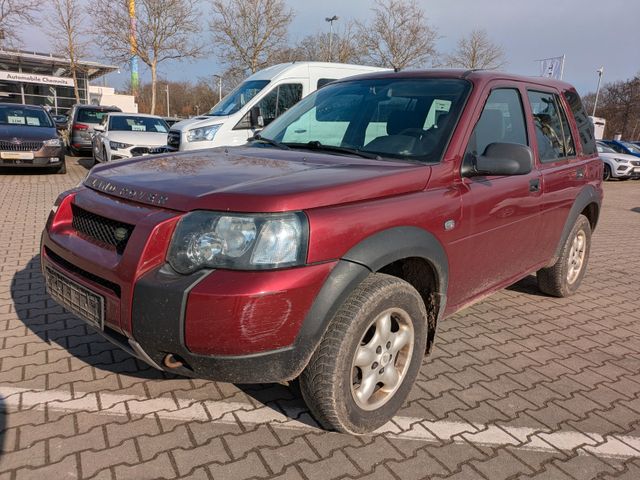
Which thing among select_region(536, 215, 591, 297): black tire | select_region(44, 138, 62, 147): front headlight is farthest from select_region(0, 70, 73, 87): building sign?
select_region(536, 215, 591, 297): black tire

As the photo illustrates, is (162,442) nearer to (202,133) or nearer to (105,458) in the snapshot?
(105,458)

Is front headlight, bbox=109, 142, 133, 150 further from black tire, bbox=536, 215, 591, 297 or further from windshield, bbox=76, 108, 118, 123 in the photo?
black tire, bbox=536, 215, 591, 297

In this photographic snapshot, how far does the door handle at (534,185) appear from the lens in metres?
3.60

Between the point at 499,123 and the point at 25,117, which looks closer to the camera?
the point at 499,123

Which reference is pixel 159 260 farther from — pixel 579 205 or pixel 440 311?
pixel 579 205

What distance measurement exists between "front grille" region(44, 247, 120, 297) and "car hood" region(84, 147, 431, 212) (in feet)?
1.33

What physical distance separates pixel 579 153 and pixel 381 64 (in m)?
22.3

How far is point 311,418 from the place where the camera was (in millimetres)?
2742

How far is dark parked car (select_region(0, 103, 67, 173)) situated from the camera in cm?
1116

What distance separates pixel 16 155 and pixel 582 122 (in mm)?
11290

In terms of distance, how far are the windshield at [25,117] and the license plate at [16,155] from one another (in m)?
1.11

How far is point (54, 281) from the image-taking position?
2723 mm

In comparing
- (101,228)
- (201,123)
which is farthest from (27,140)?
(101,228)

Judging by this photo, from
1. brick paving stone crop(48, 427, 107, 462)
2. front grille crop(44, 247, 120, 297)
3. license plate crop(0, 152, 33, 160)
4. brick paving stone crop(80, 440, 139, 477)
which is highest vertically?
front grille crop(44, 247, 120, 297)
